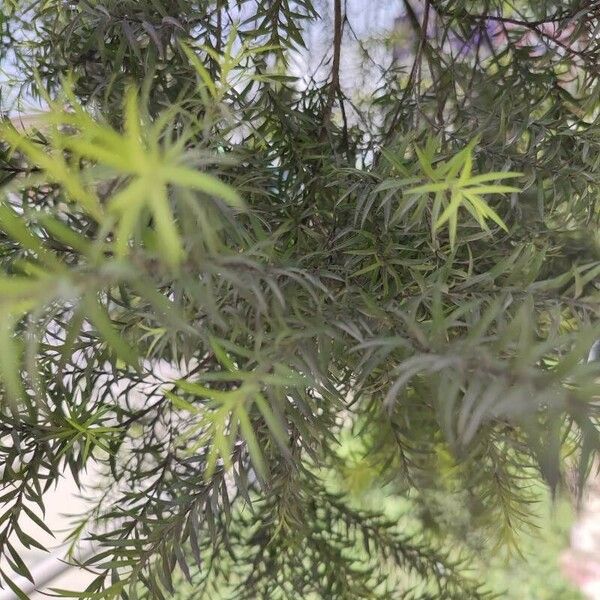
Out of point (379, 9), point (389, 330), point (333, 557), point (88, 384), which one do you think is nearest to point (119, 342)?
point (389, 330)

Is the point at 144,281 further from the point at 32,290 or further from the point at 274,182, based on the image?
the point at 274,182

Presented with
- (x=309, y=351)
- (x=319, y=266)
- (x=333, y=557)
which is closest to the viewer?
(x=309, y=351)

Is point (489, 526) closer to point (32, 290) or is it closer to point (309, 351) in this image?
point (309, 351)

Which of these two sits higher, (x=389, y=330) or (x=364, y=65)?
(x=364, y=65)

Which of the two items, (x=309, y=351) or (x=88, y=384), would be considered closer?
(x=309, y=351)

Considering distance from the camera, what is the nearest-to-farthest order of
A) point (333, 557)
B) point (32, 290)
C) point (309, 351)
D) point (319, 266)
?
1. point (32, 290)
2. point (309, 351)
3. point (319, 266)
4. point (333, 557)

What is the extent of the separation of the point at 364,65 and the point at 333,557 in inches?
21.3

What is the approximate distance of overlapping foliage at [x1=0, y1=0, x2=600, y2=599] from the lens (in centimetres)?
20

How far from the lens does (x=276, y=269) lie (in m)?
0.25

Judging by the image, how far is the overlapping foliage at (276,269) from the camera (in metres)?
0.20

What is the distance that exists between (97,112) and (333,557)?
0.51 metres

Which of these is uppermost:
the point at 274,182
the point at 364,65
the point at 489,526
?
the point at 364,65

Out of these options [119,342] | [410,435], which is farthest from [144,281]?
[410,435]

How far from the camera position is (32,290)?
0.52 ft
